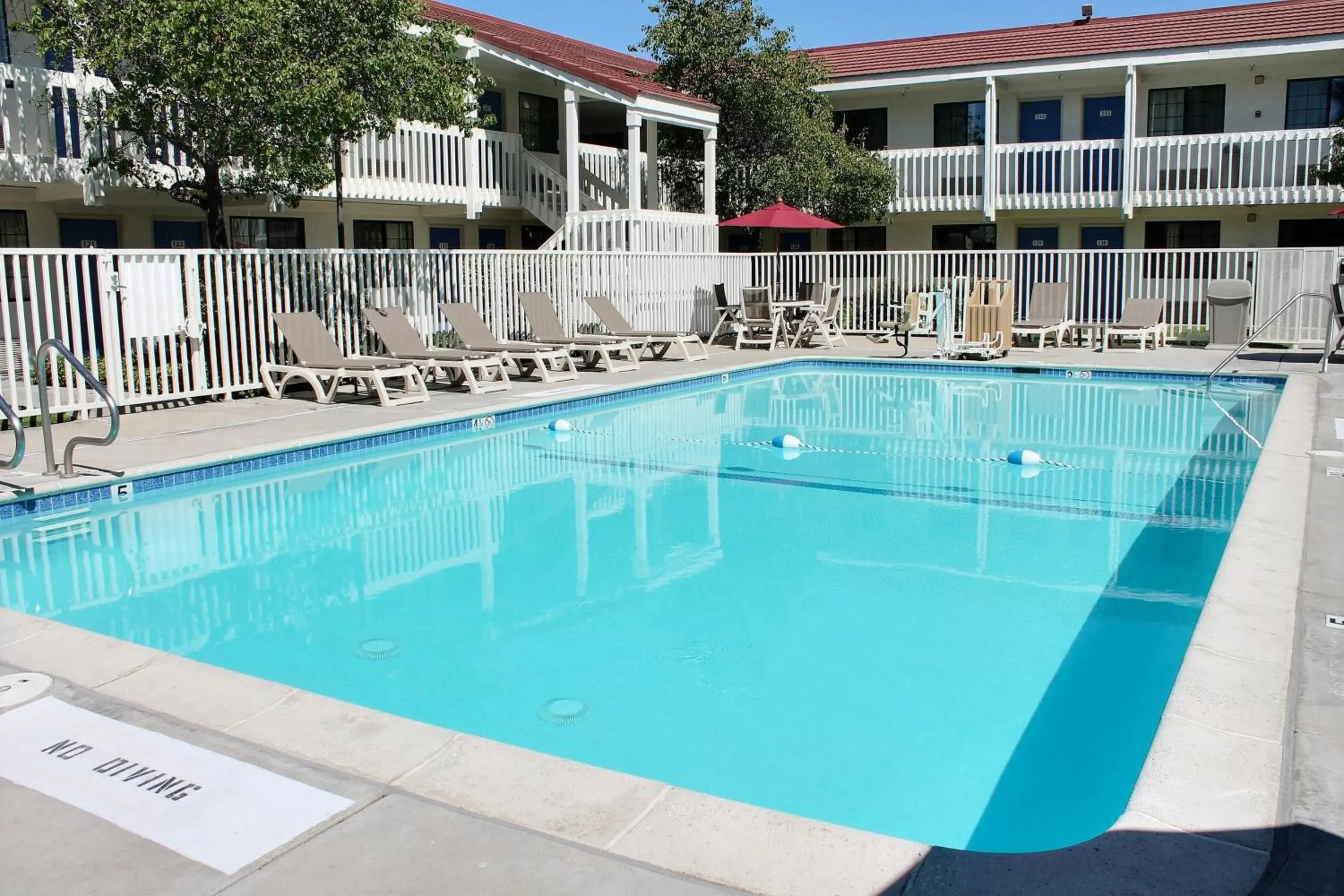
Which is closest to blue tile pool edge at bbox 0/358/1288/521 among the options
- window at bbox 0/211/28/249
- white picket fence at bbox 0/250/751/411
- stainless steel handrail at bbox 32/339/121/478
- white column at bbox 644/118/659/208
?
stainless steel handrail at bbox 32/339/121/478

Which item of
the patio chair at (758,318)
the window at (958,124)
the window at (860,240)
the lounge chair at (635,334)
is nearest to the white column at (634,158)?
the lounge chair at (635,334)

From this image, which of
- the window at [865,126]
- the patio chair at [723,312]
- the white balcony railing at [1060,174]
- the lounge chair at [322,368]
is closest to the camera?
the lounge chair at [322,368]

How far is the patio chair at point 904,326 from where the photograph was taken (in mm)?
17250

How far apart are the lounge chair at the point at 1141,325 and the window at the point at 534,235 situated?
1060 centimetres

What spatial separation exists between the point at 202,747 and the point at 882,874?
2.19 m

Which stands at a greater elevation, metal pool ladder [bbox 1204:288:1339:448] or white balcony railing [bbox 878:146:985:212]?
white balcony railing [bbox 878:146:985:212]

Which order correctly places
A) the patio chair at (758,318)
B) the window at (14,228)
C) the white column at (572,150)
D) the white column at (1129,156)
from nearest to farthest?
the window at (14,228), the white column at (572,150), the patio chair at (758,318), the white column at (1129,156)

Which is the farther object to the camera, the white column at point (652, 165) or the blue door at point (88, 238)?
the white column at point (652, 165)

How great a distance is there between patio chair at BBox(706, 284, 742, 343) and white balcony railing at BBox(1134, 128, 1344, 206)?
→ 890 centimetres

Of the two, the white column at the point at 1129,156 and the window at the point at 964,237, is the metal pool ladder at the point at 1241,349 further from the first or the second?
the window at the point at 964,237

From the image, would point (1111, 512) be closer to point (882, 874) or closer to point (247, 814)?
point (882, 874)

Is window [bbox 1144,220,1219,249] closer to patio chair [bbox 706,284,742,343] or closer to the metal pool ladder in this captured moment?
the metal pool ladder

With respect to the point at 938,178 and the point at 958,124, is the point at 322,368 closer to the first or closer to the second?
the point at 938,178

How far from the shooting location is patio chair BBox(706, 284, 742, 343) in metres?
19.2
